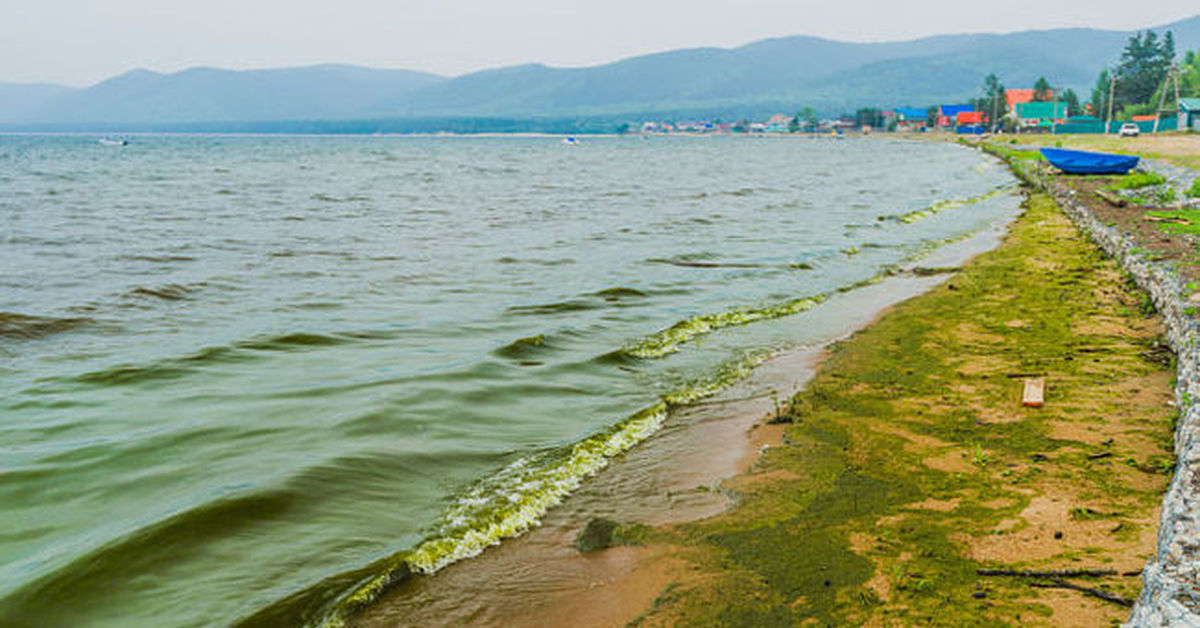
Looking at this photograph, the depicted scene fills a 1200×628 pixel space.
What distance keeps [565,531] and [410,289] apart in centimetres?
1133

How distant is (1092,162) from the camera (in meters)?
36.0

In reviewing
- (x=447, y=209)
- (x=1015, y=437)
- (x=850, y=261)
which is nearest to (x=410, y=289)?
(x=850, y=261)

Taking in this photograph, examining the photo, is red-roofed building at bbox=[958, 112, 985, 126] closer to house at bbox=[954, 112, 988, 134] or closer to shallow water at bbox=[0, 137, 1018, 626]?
house at bbox=[954, 112, 988, 134]

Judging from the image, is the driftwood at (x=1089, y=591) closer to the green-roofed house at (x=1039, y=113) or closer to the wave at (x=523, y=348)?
the wave at (x=523, y=348)

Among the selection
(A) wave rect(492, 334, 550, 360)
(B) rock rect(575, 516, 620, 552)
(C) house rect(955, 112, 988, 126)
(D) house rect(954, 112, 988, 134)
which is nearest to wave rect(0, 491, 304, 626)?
(B) rock rect(575, 516, 620, 552)

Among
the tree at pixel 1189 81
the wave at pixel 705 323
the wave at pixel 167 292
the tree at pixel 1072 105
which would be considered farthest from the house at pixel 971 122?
the wave at pixel 167 292

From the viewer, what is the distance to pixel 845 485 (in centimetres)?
674

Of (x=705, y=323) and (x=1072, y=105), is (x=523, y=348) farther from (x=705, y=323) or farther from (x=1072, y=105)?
(x=1072, y=105)

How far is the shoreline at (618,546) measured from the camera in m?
5.31

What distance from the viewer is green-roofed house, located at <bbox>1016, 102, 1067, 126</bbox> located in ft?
490

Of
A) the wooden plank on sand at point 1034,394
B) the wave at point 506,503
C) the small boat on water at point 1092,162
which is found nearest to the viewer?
the wave at point 506,503

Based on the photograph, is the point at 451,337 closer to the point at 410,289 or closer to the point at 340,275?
the point at 410,289

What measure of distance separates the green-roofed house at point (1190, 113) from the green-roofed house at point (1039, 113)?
54.4 m

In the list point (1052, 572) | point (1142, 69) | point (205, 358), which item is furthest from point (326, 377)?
point (1142, 69)
